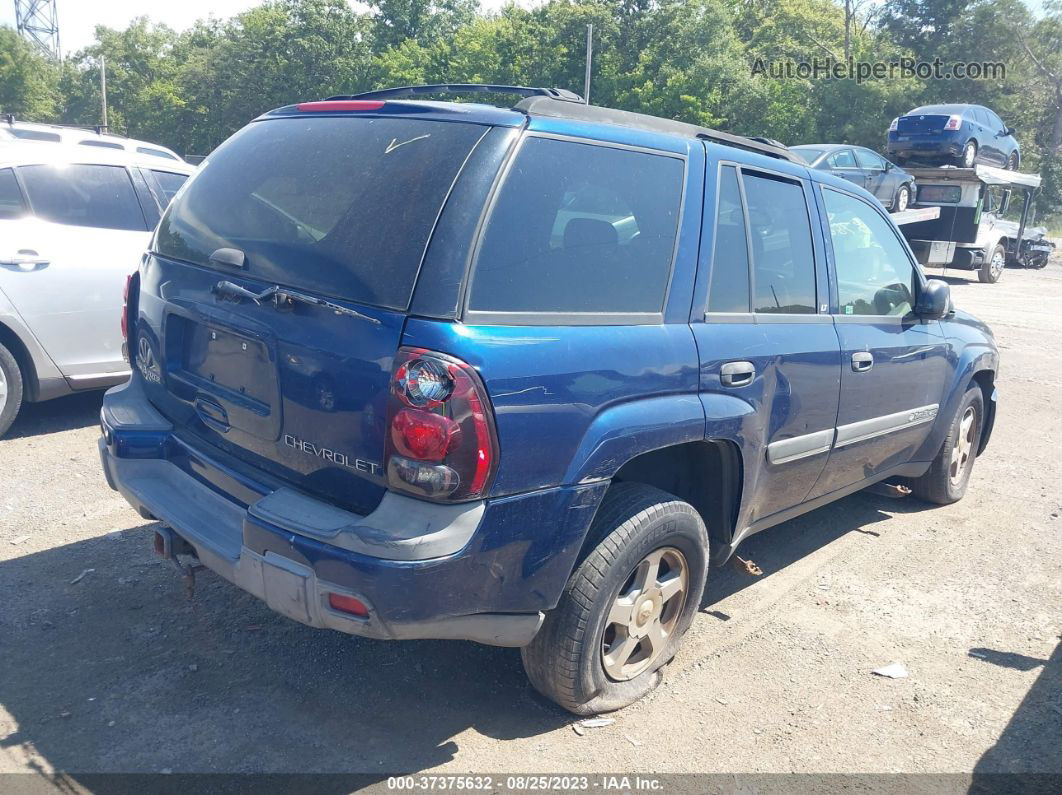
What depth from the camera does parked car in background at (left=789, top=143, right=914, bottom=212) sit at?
15.3 metres

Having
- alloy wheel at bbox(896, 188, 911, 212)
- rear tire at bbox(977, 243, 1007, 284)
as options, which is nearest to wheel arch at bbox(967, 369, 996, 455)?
alloy wheel at bbox(896, 188, 911, 212)

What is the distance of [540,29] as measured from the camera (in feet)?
125

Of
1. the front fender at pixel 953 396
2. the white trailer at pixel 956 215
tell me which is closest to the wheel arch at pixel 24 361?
the front fender at pixel 953 396

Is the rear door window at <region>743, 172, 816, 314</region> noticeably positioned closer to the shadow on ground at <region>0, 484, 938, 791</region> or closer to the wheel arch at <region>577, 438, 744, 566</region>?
the wheel arch at <region>577, 438, 744, 566</region>

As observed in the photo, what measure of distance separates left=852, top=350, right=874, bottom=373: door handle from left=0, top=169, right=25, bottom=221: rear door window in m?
5.10

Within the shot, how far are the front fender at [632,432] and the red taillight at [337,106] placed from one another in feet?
4.46

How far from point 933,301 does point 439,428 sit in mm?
3227

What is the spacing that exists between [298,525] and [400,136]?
50.3 inches

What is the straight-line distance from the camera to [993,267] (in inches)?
800

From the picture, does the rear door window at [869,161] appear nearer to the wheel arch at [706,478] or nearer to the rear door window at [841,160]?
the rear door window at [841,160]

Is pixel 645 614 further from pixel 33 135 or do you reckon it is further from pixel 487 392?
pixel 33 135

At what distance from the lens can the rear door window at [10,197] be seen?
18.2 feet

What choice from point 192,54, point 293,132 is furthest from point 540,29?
point 293,132

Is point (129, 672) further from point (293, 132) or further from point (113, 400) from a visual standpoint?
point (293, 132)
